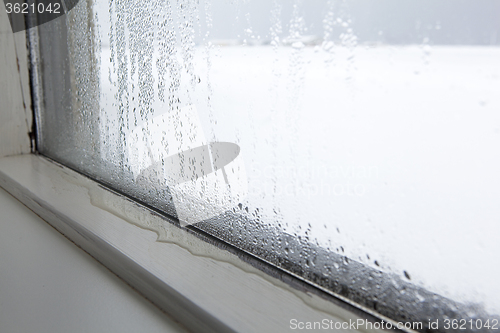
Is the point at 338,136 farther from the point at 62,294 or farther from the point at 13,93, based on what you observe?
the point at 13,93

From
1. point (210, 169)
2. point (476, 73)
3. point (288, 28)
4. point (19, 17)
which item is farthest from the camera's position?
point (19, 17)

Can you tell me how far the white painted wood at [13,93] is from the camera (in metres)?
0.82

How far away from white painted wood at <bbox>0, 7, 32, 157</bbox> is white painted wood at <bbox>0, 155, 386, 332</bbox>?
339mm

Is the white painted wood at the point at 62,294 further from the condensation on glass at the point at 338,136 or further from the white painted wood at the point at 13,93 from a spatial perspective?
the white painted wood at the point at 13,93

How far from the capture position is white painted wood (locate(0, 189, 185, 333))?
0.33 metres

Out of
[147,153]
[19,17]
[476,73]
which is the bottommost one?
[147,153]

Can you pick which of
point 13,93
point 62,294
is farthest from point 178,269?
point 13,93

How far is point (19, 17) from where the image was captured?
0.82 m

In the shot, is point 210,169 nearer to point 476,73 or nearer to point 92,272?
point 92,272

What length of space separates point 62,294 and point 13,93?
0.69 metres

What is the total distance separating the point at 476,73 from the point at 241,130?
24 centimetres

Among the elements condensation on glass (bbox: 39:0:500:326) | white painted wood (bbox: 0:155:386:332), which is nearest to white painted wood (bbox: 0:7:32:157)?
white painted wood (bbox: 0:155:386:332)

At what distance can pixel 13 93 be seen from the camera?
0.84 meters

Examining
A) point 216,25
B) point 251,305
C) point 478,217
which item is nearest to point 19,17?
point 216,25
